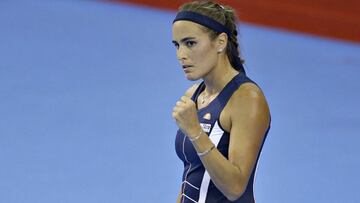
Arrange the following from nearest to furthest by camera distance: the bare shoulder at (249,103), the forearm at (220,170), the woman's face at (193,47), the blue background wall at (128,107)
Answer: the forearm at (220,170) < the bare shoulder at (249,103) < the woman's face at (193,47) < the blue background wall at (128,107)

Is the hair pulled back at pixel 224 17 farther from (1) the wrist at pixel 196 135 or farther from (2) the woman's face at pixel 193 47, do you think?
(1) the wrist at pixel 196 135

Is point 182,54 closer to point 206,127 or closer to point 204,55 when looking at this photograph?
point 204,55

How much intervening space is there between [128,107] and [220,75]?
4.02 metres

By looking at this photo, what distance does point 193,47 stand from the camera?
9.68 ft

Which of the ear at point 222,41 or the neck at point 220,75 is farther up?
the ear at point 222,41

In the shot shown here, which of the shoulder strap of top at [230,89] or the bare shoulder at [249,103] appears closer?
the bare shoulder at [249,103]

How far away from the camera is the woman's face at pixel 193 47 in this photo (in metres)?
2.95

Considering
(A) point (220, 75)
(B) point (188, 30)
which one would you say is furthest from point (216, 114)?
(B) point (188, 30)

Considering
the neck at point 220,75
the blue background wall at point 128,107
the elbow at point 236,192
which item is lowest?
the elbow at point 236,192

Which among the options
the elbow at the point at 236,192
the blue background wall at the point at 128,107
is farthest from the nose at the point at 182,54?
the blue background wall at the point at 128,107

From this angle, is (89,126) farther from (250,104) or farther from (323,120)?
(250,104)

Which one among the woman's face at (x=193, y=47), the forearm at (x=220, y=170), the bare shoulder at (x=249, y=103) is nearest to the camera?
the forearm at (x=220, y=170)

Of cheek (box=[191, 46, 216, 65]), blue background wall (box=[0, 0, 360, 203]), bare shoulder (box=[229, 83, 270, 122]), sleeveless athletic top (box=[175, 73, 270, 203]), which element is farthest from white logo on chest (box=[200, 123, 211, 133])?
blue background wall (box=[0, 0, 360, 203])

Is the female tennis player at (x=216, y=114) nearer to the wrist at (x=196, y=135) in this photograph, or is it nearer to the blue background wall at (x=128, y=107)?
the wrist at (x=196, y=135)
